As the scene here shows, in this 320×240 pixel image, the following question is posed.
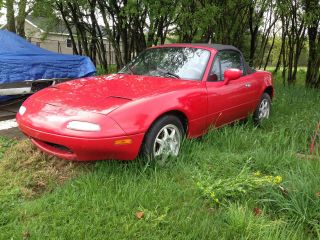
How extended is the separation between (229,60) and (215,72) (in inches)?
25.3

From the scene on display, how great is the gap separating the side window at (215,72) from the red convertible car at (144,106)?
2 centimetres

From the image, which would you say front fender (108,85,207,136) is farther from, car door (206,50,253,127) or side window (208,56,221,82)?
side window (208,56,221,82)

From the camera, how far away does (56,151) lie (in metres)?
3.55

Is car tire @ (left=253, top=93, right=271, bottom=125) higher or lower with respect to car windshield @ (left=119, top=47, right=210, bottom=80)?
lower

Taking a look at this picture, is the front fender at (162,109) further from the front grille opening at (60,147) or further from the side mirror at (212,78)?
the front grille opening at (60,147)

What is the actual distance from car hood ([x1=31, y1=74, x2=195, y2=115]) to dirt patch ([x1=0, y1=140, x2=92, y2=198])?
1.93 feet

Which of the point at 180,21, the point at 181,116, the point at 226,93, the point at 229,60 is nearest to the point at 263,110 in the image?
the point at 229,60

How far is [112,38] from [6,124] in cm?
709

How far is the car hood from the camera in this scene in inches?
142

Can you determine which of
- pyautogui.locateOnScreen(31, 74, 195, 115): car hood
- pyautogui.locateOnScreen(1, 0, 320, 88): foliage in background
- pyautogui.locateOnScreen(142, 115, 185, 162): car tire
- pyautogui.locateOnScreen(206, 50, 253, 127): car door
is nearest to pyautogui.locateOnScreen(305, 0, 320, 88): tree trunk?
pyautogui.locateOnScreen(1, 0, 320, 88): foliage in background

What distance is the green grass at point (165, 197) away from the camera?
106 inches

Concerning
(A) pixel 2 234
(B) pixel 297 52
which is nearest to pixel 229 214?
(A) pixel 2 234

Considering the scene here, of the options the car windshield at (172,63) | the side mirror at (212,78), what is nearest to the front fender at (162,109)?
the side mirror at (212,78)

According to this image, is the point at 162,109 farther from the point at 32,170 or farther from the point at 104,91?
the point at 32,170
